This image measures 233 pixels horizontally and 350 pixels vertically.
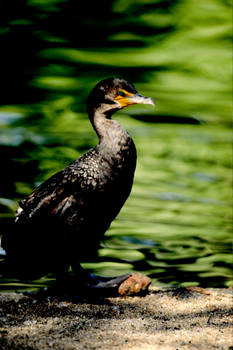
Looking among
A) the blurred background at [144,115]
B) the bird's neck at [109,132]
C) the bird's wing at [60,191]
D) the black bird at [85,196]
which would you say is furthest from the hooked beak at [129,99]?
the blurred background at [144,115]

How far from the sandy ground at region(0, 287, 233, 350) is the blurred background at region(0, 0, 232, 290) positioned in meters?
0.79

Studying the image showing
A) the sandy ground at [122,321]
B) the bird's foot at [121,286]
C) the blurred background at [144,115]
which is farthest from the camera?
the blurred background at [144,115]

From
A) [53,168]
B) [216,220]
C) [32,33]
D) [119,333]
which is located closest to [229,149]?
[216,220]

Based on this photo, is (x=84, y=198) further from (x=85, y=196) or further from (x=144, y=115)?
(x=144, y=115)

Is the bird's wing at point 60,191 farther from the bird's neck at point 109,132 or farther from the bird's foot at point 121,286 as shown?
the bird's foot at point 121,286

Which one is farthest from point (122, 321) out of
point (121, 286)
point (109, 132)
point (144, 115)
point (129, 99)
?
point (144, 115)

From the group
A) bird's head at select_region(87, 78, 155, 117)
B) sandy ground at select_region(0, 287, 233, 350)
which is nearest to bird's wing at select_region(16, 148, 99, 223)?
bird's head at select_region(87, 78, 155, 117)

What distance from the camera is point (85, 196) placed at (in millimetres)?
2711

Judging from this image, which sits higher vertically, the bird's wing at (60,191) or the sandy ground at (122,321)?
the bird's wing at (60,191)

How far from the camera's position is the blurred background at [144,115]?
3.72 metres

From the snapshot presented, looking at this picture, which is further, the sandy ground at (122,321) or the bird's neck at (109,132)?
the bird's neck at (109,132)

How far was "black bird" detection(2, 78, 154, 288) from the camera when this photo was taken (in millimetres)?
2715

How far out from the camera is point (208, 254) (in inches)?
156

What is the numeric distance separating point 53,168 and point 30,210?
4.28ft
